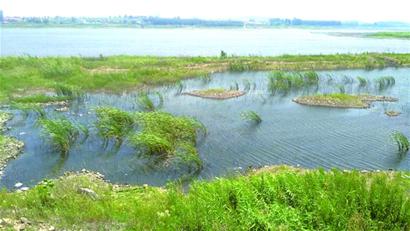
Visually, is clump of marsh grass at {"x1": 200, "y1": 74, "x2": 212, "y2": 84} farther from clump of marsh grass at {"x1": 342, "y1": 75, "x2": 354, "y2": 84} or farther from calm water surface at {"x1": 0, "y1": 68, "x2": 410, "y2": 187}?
clump of marsh grass at {"x1": 342, "y1": 75, "x2": 354, "y2": 84}

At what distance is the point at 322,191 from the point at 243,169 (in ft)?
23.0

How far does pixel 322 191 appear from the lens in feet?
35.7

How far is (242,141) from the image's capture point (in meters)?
21.7

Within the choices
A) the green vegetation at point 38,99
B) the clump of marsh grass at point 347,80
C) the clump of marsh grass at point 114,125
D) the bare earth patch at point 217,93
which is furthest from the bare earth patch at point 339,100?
the green vegetation at point 38,99

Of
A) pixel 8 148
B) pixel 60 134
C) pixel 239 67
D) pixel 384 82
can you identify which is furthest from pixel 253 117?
pixel 239 67

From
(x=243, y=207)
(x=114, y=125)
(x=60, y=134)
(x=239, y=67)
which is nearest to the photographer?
(x=243, y=207)

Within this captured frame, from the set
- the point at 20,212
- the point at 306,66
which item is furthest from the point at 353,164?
the point at 306,66

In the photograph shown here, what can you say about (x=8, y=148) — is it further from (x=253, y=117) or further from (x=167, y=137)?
(x=253, y=117)

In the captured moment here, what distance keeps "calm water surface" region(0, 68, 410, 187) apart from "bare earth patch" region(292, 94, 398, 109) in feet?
2.98

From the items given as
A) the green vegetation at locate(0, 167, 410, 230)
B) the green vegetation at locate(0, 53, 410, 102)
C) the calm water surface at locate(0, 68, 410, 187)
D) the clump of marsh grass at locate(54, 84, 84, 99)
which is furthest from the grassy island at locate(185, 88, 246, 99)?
the green vegetation at locate(0, 167, 410, 230)

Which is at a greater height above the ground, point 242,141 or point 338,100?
point 338,100

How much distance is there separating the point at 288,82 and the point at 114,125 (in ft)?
66.9

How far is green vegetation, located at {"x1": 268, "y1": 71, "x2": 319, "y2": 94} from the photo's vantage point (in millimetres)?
36406

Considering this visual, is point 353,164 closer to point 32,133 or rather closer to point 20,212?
point 20,212
